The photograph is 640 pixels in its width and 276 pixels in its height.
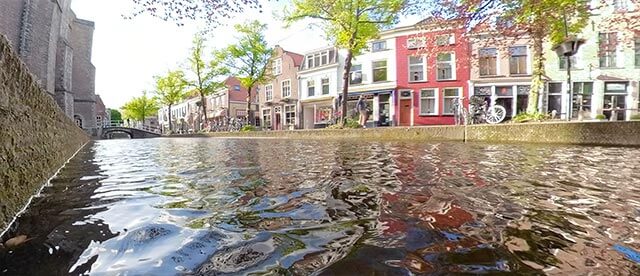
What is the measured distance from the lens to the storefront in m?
20.7

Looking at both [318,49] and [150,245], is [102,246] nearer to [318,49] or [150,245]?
[150,245]

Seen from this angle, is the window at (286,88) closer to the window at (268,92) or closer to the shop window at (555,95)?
the window at (268,92)

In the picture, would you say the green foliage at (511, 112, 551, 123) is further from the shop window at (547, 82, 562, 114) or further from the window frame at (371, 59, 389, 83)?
the window frame at (371, 59, 389, 83)

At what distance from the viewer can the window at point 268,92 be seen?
33.0m

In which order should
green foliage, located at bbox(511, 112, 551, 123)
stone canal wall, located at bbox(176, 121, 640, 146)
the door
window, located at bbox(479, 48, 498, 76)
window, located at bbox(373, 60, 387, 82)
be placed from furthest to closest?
window, located at bbox(373, 60, 387, 82)
the door
window, located at bbox(479, 48, 498, 76)
green foliage, located at bbox(511, 112, 551, 123)
stone canal wall, located at bbox(176, 121, 640, 146)

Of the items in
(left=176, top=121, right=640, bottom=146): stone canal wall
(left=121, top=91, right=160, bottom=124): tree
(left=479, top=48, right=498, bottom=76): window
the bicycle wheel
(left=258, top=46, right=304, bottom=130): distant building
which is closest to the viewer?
(left=176, top=121, right=640, bottom=146): stone canal wall

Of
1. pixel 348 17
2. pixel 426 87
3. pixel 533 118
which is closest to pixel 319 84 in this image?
pixel 426 87

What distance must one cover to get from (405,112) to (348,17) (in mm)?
10689

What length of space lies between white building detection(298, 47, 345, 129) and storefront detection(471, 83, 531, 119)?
1014 centimetres

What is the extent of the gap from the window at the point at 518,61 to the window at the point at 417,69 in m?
5.30

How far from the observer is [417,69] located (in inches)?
885

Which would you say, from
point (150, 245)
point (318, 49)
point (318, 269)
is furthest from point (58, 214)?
point (318, 49)

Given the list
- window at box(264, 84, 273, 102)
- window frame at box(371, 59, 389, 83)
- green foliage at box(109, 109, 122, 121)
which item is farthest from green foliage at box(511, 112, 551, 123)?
green foliage at box(109, 109, 122, 121)

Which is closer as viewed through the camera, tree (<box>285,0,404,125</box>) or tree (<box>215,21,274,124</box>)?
tree (<box>285,0,404,125</box>)
